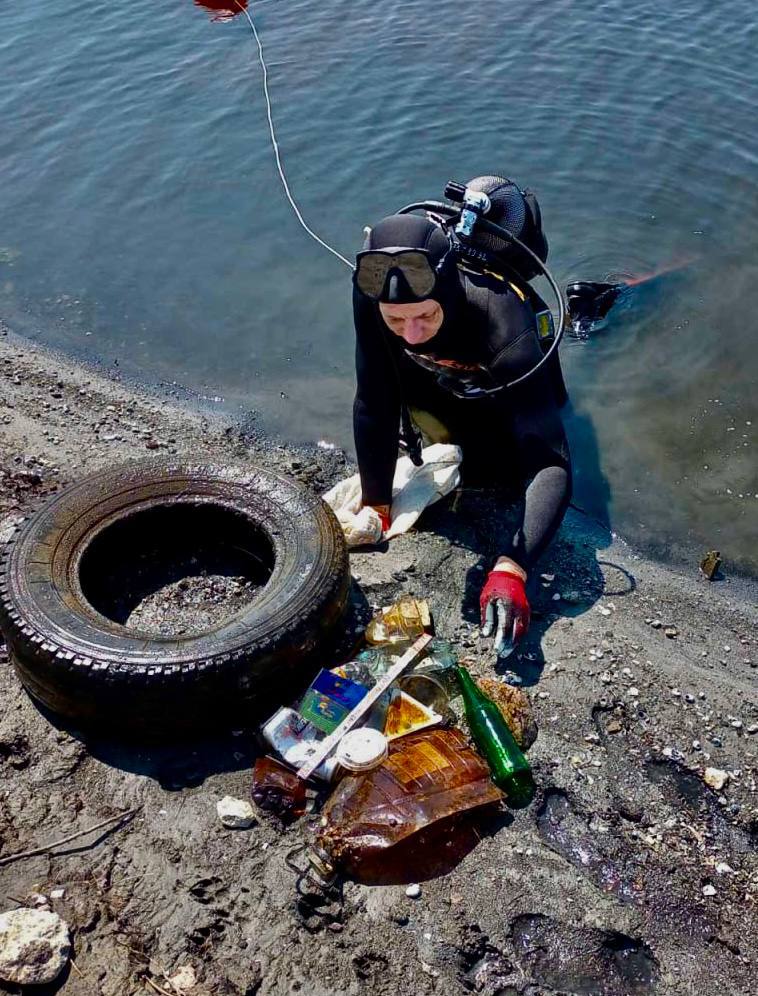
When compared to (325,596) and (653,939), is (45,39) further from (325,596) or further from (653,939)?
(653,939)

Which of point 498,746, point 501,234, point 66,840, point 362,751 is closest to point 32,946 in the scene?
point 66,840

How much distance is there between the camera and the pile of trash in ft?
10.9

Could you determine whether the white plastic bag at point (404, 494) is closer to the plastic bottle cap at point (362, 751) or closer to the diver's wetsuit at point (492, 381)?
the diver's wetsuit at point (492, 381)

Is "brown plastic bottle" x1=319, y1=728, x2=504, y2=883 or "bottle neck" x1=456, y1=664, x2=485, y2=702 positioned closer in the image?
"brown plastic bottle" x1=319, y1=728, x2=504, y2=883

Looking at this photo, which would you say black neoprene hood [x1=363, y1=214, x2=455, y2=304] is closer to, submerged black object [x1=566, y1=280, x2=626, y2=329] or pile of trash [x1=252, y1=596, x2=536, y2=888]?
pile of trash [x1=252, y1=596, x2=536, y2=888]

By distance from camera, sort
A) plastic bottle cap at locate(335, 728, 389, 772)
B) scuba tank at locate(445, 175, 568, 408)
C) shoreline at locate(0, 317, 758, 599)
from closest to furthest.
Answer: plastic bottle cap at locate(335, 728, 389, 772) < scuba tank at locate(445, 175, 568, 408) < shoreline at locate(0, 317, 758, 599)

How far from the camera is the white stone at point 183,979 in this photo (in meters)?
2.96

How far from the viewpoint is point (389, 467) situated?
488 cm

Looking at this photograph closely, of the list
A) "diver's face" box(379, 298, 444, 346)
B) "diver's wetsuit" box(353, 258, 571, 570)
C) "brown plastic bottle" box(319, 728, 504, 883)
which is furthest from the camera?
"diver's wetsuit" box(353, 258, 571, 570)

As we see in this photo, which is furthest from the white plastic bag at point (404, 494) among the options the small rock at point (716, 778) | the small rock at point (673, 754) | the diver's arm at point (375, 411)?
the small rock at point (716, 778)

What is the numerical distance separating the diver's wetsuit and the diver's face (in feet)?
0.18

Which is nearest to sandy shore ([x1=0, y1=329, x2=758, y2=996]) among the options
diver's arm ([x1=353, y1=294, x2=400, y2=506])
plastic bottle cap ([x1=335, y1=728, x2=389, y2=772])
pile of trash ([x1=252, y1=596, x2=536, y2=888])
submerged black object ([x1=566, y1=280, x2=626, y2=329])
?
pile of trash ([x1=252, y1=596, x2=536, y2=888])

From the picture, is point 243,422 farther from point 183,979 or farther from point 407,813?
point 183,979

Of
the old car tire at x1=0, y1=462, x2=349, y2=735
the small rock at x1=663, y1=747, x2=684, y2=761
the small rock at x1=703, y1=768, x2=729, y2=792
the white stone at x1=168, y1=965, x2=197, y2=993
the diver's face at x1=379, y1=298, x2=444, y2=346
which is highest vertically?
the diver's face at x1=379, y1=298, x2=444, y2=346
